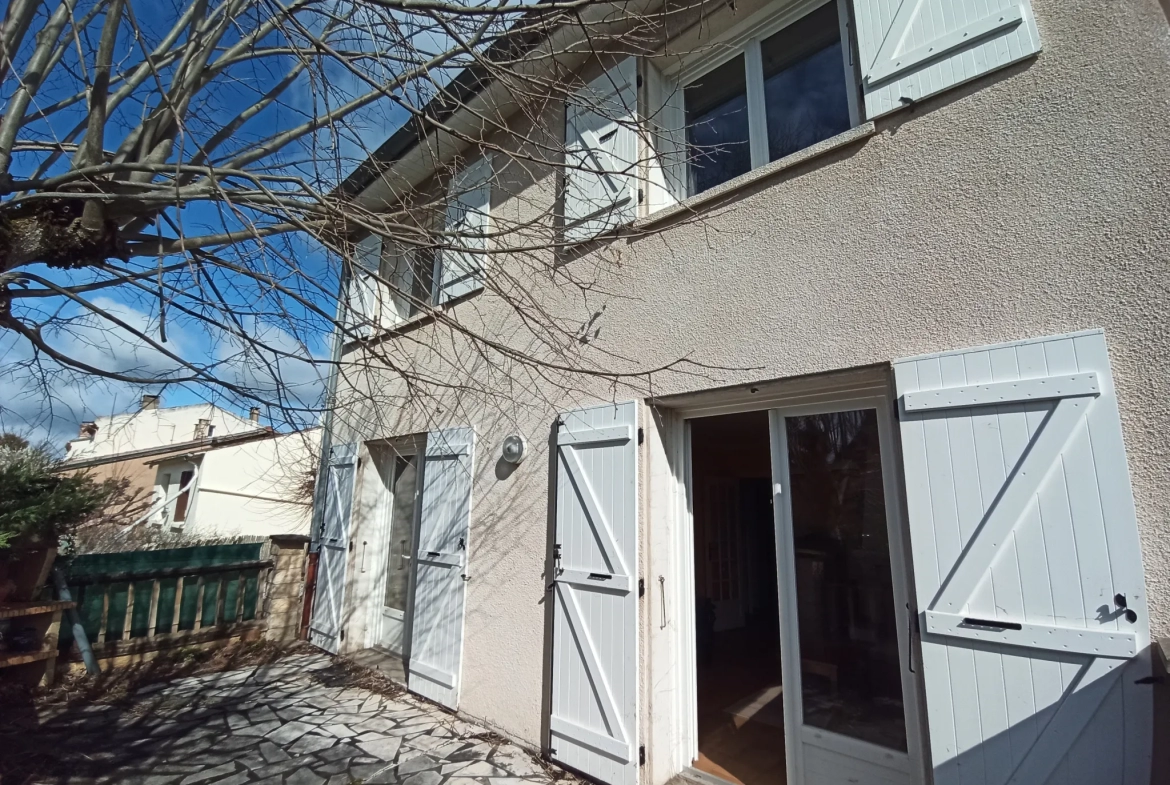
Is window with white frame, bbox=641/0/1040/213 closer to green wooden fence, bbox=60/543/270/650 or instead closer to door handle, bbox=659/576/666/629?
door handle, bbox=659/576/666/629

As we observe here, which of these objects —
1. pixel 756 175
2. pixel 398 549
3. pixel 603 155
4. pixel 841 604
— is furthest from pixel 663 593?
pixel 398 549

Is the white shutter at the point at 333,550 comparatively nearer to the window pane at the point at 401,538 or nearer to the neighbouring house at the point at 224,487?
the window pane at the point at 401,538

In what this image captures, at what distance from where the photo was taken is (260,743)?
4523mm

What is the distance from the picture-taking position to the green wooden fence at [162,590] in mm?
6211

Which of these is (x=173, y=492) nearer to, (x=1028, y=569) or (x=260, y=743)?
(x=260, y=743)

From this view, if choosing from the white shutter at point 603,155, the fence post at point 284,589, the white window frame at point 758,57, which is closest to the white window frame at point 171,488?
the fence post at point 284,589

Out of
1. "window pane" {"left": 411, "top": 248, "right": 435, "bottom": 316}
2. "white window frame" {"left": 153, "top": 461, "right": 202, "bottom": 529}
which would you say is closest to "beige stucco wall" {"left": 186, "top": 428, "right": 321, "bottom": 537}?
"white window frame" {"left": 153, "top": 461, "right": 202, "bottom": 529}

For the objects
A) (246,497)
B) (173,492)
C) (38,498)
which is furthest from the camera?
(173,492)

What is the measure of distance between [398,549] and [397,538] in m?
0.14

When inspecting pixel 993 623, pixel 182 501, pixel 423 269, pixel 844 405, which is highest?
pixel 423 269

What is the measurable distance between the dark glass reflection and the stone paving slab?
2037 millimetres

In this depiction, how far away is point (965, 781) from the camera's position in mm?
2420

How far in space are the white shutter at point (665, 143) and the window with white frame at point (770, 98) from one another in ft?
0.21

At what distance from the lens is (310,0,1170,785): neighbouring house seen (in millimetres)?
2342
